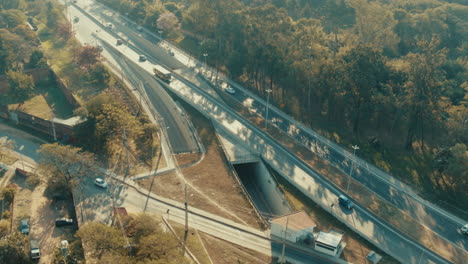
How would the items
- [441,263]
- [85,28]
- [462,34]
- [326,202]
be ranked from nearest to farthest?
[441,263], [326,202], [462,34], [85,28]

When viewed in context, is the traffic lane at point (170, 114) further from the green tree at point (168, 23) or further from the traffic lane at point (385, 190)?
the traffic lane at point (385, 190)

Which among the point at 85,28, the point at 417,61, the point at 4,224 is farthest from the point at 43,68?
the point at 417,61

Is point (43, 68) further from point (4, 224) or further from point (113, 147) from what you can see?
point (4, 224)

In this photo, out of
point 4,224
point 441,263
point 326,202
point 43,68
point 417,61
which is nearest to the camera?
point 441,263

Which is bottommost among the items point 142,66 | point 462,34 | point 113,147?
point 113,147

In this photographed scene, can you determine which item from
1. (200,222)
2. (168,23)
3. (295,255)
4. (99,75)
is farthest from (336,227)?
(168,23)

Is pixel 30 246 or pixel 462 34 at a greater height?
pixel 462 34

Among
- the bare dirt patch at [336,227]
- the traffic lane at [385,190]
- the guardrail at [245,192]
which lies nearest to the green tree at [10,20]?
the guardrail at [245,192]
